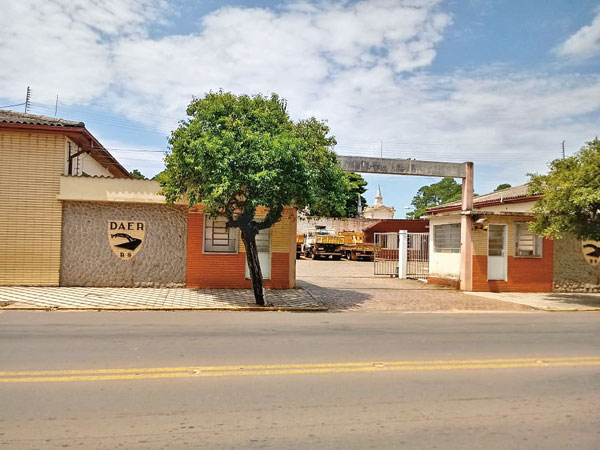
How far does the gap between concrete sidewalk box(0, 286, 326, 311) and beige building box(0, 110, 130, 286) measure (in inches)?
26.1

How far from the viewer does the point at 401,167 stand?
16.4m

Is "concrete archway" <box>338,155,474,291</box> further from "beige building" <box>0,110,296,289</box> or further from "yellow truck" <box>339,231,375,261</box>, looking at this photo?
"yellow truck" <box>339,231,375,261</box>

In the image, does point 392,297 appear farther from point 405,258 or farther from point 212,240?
point 405,258

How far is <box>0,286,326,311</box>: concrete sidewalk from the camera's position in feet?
37.4

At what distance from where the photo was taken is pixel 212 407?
179 inches

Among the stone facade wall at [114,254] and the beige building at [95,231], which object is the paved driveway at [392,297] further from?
the stone facade wall at [114,254]

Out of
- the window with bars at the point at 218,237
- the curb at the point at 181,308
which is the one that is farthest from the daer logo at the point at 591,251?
the window with bars at the point at 218,237

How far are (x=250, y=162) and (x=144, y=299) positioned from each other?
16.1ft

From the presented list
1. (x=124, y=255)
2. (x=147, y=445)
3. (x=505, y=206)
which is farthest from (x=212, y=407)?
(x=505, y=206)

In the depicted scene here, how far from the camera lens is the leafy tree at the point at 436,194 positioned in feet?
301

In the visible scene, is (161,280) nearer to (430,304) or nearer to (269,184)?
(269,184)

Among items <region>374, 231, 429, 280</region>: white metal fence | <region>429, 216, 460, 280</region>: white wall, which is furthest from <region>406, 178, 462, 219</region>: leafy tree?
<region>429, 216, 460, 280</region>: white wall

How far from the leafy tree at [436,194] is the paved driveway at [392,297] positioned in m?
71.6

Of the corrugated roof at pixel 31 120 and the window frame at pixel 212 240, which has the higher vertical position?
the corrugated roof at pixel 31 120
